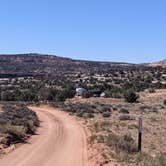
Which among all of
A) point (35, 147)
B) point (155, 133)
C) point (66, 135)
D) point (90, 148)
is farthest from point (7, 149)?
point (155, 133)

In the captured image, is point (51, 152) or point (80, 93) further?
point (80, 93)

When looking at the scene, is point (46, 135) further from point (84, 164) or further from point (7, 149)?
point (84, 164)

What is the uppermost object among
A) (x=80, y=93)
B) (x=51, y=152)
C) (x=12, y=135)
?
(x=51, y=152)

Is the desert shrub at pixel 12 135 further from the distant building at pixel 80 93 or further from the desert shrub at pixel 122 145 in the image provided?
the distant building at pixel 80 93

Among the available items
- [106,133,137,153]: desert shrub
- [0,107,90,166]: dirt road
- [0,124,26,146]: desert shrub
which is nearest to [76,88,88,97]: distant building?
[0,107,90,166]: dirt road

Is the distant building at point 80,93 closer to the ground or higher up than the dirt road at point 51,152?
closer to the ground

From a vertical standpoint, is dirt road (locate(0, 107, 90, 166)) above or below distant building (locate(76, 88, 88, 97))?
above

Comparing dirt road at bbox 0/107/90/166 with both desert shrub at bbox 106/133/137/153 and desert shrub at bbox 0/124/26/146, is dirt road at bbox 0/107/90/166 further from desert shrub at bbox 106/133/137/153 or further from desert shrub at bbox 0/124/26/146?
desert shrub at bbox 106/133/137/153

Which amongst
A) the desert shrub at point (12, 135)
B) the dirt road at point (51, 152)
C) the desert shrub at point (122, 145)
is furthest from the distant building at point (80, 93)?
the desert shrub at point (122, 145)

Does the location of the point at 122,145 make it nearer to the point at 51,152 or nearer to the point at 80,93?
the point at 51,152

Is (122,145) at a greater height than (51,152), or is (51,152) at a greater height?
(51,152)

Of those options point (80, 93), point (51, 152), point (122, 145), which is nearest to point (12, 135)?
point (51, 152)

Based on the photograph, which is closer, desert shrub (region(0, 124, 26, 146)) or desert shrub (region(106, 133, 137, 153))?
desert shrub (region(106, 133, 137, 153))

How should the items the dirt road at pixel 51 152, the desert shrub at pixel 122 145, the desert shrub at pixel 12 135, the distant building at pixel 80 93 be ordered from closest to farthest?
1. the dirt road at pixel 51 152
2. the desert shrub at pixel 122 145
3. the desert shrub at pixel 12 135
4. the distant building at pixel 80 93
